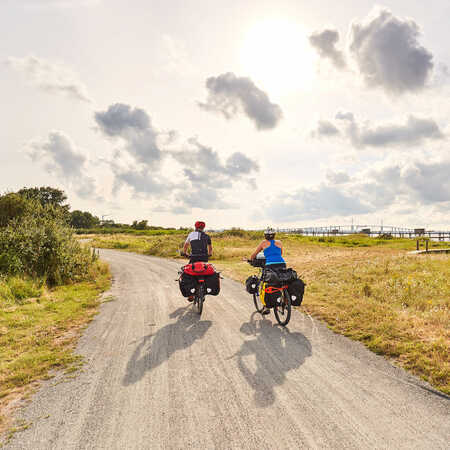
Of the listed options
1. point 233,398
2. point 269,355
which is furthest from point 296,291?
point 233,398

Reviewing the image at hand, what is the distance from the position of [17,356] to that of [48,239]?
9900 millimetres

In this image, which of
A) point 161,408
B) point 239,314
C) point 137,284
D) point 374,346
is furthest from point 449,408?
point 137,284

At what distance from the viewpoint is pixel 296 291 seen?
25.2 ft

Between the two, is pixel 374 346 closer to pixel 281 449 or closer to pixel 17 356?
pixel 281 449

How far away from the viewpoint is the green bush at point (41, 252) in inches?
546

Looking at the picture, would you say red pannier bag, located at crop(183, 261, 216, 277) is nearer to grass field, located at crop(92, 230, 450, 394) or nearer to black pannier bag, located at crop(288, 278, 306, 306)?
black pannier bag, located at crop(288, 278, 306, 306)

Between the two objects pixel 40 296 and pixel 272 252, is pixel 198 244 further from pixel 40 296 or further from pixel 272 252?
pixel 40 296

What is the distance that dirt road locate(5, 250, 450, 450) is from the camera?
3598 millimetres

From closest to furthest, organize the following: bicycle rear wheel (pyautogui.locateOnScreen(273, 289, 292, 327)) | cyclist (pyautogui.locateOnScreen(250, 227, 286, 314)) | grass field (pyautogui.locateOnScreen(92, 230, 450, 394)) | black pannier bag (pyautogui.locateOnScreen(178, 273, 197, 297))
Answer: grass field (pyautogui.locateOnScreen(92, 230, 450, 394)), bicycle rear wheel (pyautogui.locateOnScreen(273, 289, 292, 327)), cyclist (pyautogui.locateOnScreen(250, 227, 286, 314)), black pannier bag (pyautogui.locateOnScreen(178, 273, 197, 297))

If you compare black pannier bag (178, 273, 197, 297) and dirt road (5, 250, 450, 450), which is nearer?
dirt road (5, 250, 450, 450)

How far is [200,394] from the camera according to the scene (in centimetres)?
457

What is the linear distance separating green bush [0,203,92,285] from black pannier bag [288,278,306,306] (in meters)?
11.6

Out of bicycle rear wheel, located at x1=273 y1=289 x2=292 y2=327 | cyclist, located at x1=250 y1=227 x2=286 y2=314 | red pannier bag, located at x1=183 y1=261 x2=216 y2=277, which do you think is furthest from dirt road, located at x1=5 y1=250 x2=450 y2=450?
red pannier bag, located at x1=183 y1=261 x2=216 y2=277

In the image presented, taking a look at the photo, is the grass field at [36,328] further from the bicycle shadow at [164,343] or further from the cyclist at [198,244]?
the cyclist at [198,244]
